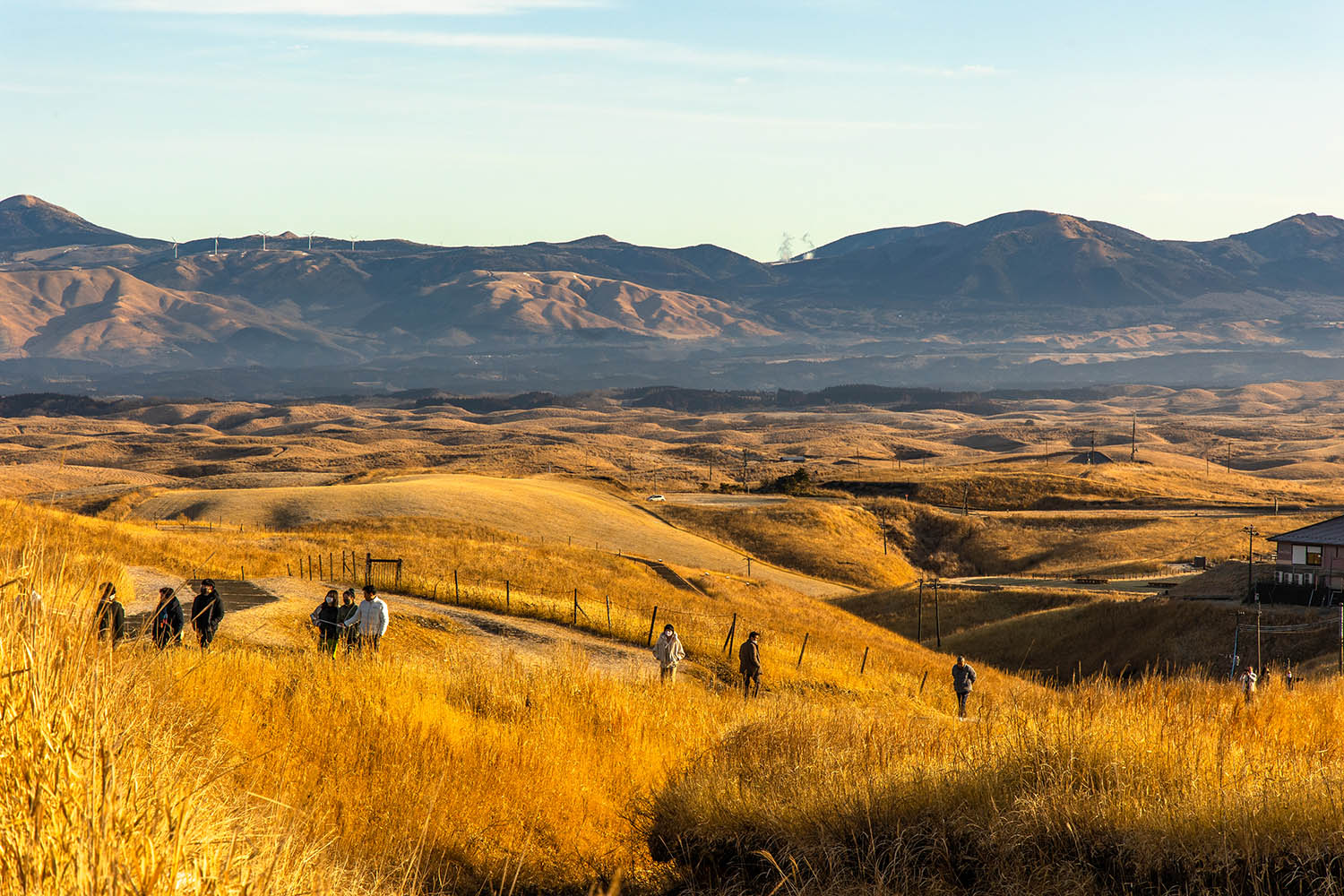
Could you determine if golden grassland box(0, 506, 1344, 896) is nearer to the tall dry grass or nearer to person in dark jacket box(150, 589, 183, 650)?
the tall dry grass

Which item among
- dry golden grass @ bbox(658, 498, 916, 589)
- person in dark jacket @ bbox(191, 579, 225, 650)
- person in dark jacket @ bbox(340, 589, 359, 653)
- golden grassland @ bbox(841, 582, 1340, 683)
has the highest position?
person in dark jacket @ bbox(191, 579, 225, 650)

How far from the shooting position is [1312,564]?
5728cm

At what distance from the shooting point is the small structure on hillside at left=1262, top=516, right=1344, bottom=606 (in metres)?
55.4

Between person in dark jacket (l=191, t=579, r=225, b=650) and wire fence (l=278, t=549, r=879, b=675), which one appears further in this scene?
wire fence (l=278, t=549, r=879, b=675)

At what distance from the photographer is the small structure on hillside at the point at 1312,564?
55.4m

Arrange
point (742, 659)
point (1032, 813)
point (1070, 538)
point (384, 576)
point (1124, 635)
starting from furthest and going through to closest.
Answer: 1. point (1070, 538)
2. point (1124, 635)
3. point (384, 576)
4. point (742, 659)
5. point (1032, 813)

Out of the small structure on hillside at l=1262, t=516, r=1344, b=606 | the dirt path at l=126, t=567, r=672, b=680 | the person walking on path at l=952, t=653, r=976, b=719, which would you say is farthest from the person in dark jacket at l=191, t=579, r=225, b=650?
the small structure on hillside at l=1262, t=516, r=1344, b=606

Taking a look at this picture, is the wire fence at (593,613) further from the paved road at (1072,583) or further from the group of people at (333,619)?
the paved road at (1072,583)

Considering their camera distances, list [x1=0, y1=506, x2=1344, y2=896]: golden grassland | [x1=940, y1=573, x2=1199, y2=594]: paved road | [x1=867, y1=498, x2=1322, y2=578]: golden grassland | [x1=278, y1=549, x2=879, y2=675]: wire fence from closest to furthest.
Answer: [x1=0, y1=506, x2=1344, y2=896]: golden grassland → [x1=278, y1=549, x2=879, y2=675]: wire fence → [x1=940, y1=573, x2=1199, y2=594]: paved road → [x1=867, y1=498, x2=1322, y2=578]: golden grassland

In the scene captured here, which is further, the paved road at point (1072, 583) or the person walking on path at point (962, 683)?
the paved road at point (1072, 583)

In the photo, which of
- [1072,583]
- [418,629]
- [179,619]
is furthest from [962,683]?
[1072,583]

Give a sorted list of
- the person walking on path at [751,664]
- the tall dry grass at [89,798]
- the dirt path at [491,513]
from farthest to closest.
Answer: the dirt path at [491,513] → the person walking on path at [751,664] → the tall dry grass at [89,798]

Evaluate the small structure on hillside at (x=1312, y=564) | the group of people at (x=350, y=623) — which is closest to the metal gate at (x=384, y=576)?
the group of people at (x=350, y=623)

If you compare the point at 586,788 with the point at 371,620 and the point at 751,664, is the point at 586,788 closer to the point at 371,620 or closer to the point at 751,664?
the point at 371,620
